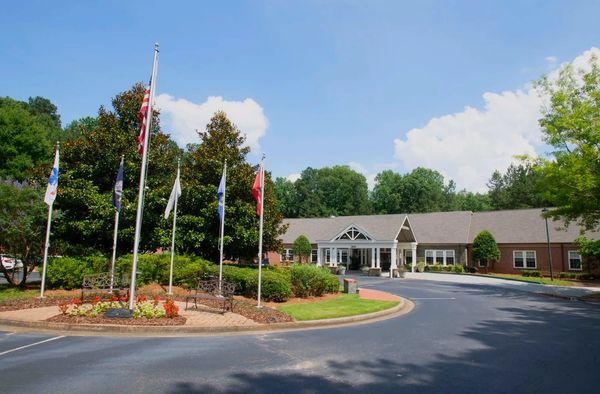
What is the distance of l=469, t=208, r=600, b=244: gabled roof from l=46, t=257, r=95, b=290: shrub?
38181 millimetres

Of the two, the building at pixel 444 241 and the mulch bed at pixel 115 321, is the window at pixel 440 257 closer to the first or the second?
the building at pixel 444 241

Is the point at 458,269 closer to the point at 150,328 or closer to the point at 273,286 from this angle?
the point at 273,286

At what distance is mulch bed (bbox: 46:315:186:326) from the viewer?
11.3 m

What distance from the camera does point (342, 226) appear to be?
52688mm

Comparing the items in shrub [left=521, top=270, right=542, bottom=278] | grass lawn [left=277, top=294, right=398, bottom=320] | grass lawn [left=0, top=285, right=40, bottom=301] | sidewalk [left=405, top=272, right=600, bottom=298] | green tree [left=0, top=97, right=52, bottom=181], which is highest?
green tree [left=0, top=97, right=52, bottom=181]

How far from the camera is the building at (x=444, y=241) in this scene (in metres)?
40.1

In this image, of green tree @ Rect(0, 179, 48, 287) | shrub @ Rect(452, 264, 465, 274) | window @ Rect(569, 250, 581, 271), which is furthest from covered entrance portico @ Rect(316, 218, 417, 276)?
green tree @ Rect(0, 179, 48, 287)

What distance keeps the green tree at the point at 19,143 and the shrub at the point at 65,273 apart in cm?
3088

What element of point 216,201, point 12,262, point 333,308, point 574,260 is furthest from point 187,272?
point 574,260

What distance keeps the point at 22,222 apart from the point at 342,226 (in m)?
39.3

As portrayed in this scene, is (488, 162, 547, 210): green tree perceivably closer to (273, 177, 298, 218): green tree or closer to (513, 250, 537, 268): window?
(513, 250, 537, 268): window

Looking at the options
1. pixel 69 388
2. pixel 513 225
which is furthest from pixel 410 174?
pixel 69 388

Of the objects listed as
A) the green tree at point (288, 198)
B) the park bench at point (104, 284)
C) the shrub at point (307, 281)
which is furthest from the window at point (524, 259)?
the green tree at point (288, 198)

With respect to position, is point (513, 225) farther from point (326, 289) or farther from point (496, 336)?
point (496, 336)
